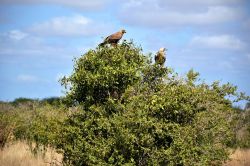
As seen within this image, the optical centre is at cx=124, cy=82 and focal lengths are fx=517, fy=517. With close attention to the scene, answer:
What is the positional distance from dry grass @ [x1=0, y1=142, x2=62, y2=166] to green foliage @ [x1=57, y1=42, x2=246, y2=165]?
4298 mm

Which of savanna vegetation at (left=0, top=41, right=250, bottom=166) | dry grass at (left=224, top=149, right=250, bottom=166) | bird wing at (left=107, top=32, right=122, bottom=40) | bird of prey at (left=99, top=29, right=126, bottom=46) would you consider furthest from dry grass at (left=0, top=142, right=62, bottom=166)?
dry grass at (left=224, top=149, right=250, bottom=166)

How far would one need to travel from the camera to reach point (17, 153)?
23.1 metres

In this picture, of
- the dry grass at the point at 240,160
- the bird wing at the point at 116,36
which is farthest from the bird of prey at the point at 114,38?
the dry grass at the point at 240,160

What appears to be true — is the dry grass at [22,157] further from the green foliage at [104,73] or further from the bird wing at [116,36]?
the bird wing at [116,36]

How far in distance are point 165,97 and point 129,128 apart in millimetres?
1262

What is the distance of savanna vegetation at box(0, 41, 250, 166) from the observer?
13453mm

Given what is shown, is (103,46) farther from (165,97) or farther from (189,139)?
(189,139)

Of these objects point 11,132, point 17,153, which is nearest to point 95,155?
point 17,153

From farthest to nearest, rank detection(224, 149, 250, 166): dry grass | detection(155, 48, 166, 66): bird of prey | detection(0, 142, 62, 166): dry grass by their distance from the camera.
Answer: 1. detection(224, 149, 250, 166): dry grass
2. detection(0, 142, 62, 166): dry grass
3. detection(155, 48, 166, 66): bird of prey

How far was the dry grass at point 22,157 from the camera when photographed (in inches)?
795

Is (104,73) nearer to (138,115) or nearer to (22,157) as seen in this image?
(138,115)

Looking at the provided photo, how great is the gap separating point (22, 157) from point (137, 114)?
10.1 meters

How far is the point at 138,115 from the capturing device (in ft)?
43.8

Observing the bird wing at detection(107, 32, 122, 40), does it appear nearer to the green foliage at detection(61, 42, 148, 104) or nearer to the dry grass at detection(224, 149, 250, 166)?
the green foliage at detection(61, 42, 148, 104)
